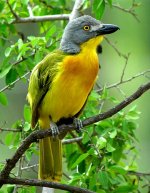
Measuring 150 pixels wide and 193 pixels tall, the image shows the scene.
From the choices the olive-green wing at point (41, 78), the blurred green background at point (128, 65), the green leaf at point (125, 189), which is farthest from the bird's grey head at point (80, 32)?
the blurred green background at point (128, 65)

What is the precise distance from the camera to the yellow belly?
5.33 m

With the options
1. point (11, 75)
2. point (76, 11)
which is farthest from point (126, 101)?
point (76, 11)

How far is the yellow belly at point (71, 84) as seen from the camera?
5.33 metres

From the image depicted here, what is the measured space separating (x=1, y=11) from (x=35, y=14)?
2.20 ft

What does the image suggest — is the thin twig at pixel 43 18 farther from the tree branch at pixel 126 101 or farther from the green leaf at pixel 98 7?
the tree branch at pixel 126 101

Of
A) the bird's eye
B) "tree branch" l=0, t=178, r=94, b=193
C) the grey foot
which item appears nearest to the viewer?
"tree branch" l=0, t=178, r=94, b=193

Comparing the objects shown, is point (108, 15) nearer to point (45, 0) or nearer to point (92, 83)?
point (45, 0)

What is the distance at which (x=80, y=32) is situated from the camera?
5707 mm

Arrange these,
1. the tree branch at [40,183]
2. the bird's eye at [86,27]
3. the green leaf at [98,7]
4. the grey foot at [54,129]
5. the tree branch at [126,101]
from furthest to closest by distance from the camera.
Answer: the bird's eye at [86,27] < the green leaf at [98,7] < the grey foot at [54,129] < the tree branch at [40,183] < the tree branch at [126,101]

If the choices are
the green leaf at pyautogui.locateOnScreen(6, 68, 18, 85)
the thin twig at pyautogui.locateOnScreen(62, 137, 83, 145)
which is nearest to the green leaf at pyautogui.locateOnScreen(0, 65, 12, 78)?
the green leaf at pyautogui.locateOnScreen(6, 68, 18, 85)

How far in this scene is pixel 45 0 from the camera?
6543mm

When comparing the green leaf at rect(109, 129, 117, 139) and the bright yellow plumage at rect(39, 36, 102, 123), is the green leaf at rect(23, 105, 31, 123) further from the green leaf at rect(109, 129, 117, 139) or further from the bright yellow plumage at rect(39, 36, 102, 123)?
the green leaf at rect(109, 129, 117, 139)

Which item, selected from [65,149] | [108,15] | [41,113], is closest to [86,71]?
[41,113]

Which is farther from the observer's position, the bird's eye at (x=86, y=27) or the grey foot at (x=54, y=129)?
the bird's eye at (x=86, y=27)
